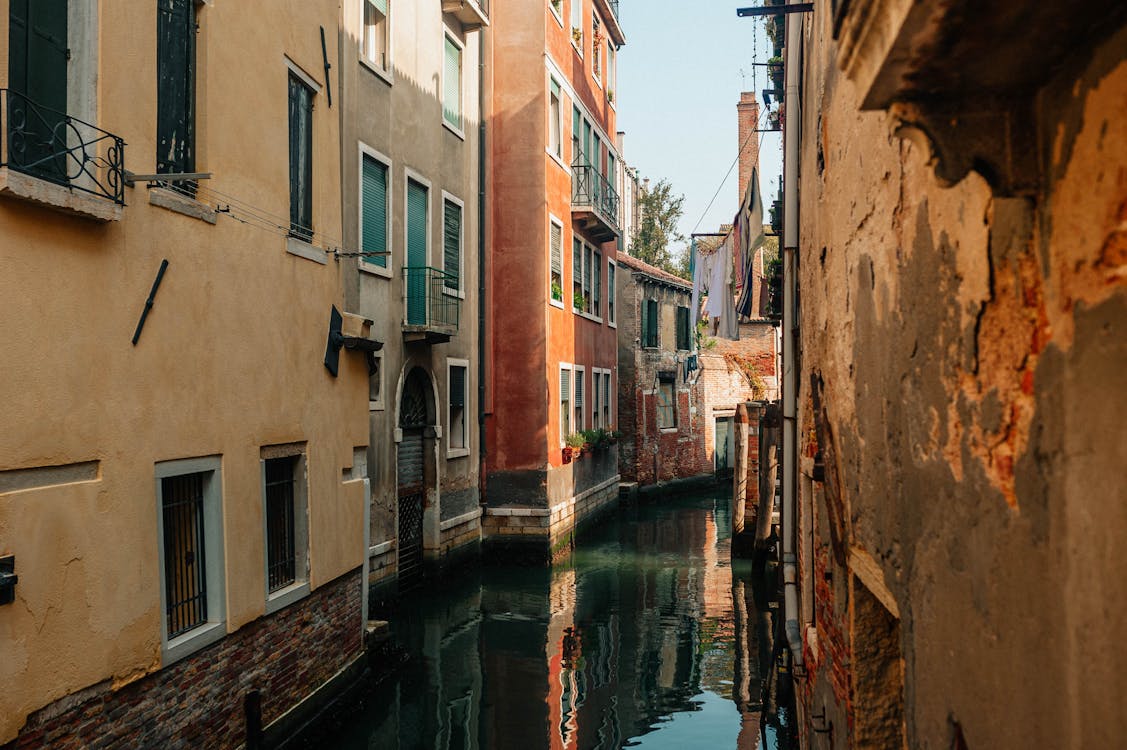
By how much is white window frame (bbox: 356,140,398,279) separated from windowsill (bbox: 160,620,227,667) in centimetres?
605

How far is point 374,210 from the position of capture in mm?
12867

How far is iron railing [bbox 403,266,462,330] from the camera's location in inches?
545

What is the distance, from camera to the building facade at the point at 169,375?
4.85m

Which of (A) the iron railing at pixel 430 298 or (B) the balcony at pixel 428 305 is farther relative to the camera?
(A) the iron railing at pixel 430 298

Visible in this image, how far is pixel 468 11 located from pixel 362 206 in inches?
175

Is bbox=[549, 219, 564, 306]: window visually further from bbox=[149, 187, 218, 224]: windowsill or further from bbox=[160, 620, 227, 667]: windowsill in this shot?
bbox=[160, 620, 227, 667]: windowsill

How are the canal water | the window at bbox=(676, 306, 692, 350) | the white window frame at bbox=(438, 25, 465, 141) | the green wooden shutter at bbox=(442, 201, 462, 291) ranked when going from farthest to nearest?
the window at bbox=(676, 306, 692, 350) → the green wooden shutter at bbox=(442, 201, 462, 291) → the white window frame at bbox=(438, 25, 465, 141) → the canal water

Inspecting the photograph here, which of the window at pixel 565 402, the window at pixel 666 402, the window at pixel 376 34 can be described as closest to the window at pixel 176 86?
the window at pixel 376 34

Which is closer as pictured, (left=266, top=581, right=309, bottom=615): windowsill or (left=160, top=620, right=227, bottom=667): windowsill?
(left=160, top=620, right=227, bottom=667): windowsill

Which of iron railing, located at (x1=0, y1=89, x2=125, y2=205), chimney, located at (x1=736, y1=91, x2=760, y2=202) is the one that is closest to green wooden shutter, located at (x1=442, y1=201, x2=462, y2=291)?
iron railing, located at (x1=0, y1=89, x2=125, y2=205)

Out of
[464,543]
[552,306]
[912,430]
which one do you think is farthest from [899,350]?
[552,306]

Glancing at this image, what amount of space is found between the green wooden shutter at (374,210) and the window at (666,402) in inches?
605

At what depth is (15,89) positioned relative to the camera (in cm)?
479

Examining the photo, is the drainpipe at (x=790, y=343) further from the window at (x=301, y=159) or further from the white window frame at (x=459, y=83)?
the white window frame at (x=459, y=83)
